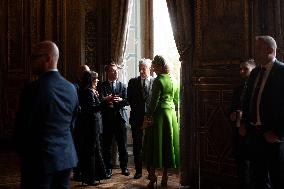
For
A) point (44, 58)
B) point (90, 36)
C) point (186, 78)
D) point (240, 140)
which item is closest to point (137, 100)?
point (186, 78)

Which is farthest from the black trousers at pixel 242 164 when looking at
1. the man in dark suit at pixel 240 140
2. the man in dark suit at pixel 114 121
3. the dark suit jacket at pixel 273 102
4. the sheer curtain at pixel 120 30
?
the sheer curtain at pixel 120 30

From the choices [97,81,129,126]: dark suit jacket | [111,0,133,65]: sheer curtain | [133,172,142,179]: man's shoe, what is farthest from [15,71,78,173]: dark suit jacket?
[111,0,133,65]: sheer curtain

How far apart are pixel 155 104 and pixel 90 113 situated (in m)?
0.88

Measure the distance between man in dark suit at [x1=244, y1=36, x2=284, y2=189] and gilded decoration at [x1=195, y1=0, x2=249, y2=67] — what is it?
4.48ft

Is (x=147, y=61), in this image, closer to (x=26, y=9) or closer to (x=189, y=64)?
(x=189, y=64)

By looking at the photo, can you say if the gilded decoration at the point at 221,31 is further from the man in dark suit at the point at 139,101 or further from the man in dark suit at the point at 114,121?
the man in dark suit at the point at 114,121

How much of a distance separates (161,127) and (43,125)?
109 inches

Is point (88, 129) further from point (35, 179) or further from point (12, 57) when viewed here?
point (12, 57)

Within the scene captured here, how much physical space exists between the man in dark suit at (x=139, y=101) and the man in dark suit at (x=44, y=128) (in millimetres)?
3240

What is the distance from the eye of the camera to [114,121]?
6.21m

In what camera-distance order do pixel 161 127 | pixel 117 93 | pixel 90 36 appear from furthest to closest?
pixel 90 36
pixel 117 93
pixel 161 127

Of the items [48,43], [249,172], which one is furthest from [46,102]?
[249,172]

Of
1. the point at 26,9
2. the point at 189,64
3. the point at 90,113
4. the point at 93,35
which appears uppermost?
the point at 26,9

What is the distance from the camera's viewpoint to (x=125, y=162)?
20.4 feet
